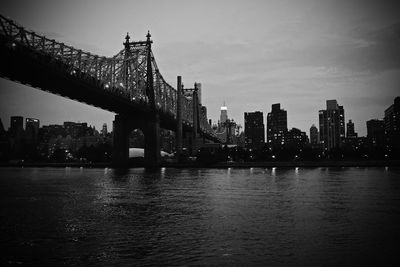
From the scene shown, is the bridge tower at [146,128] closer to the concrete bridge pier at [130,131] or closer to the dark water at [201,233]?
the concrete bridge pier at [130,131]

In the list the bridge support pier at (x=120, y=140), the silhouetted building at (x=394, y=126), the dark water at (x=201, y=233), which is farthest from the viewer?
the silhouetted building at (x=394, y=126)

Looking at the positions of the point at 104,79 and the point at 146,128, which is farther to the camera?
the point at 146,128

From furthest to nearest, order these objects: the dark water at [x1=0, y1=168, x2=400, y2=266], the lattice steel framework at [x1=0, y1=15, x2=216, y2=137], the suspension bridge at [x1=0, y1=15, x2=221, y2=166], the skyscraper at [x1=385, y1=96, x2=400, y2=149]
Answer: the skyscraper at [x1=385, y1=96, x2=400, y2=149]
the lattice steel framework at [x1=0, y1=15, x2=216, y2=137]
the suspension bridge at [x1=0, y1=15, x2=221, y2=166]
the dark water at [x1=0, y1=168, x2=400, y2=266]

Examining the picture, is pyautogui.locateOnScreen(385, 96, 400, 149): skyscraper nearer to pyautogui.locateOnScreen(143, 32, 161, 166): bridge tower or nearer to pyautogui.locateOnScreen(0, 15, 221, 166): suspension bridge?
pyautogui.locateOnScreen(0, 15, 221, 166): suspension bridge

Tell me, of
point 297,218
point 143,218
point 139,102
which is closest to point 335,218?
point 297,218

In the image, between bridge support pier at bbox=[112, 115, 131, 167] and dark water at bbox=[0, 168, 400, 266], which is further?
bridge support pier at bbox=[112, 115, 131, 167]

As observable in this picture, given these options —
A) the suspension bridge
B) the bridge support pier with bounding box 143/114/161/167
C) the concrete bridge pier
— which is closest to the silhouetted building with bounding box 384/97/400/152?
the suspension bridge

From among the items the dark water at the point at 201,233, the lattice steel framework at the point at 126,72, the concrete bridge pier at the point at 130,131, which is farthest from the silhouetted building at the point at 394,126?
the dark water at the point at 201,233

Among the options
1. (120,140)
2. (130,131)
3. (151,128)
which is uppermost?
(151,128)

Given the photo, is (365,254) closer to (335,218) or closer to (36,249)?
(335,218)

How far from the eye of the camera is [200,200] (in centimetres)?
2252

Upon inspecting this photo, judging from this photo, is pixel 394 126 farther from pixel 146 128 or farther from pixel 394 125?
pixel 146 128

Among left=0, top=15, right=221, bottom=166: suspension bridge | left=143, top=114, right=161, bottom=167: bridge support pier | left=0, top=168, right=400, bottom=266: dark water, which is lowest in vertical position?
left=0, top=168, right=400, bottom=266: dark water

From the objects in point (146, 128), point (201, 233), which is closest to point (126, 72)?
point (146, 128)
